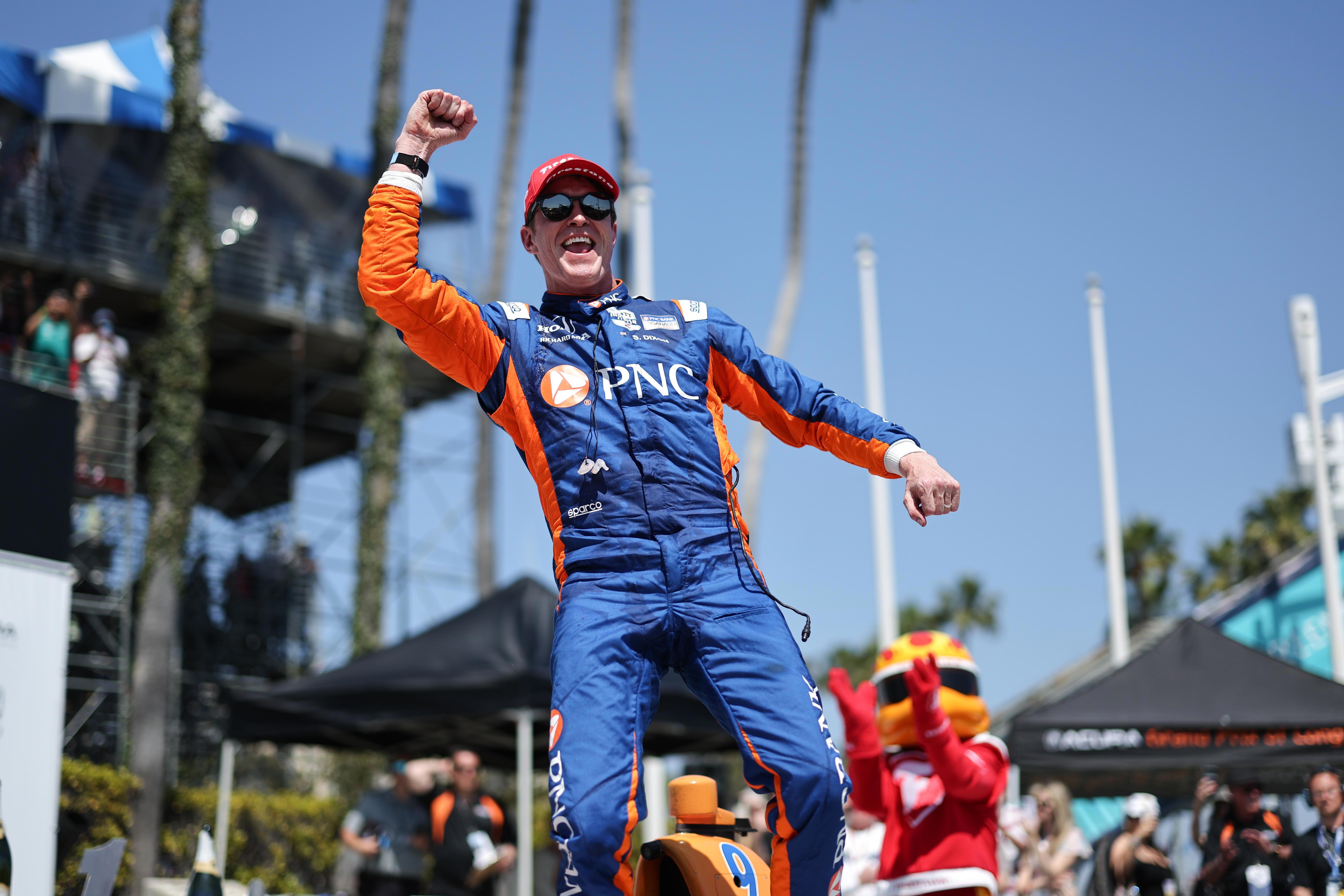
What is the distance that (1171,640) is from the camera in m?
8.90

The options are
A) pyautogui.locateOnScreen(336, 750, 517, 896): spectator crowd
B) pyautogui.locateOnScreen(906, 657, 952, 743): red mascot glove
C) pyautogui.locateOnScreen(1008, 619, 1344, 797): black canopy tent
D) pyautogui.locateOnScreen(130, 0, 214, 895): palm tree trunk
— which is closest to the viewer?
pyautogui.locateOnScreen(906, 657, 952, 743): red mascot glove

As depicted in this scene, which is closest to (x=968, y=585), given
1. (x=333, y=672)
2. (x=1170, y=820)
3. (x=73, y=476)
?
(x=1170, y=820)

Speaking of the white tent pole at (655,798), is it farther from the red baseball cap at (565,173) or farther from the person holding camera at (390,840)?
the red baseball cap at (565,173)

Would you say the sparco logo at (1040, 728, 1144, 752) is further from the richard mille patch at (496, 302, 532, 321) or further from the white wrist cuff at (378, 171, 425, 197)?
the white wrist cuff at (378, 171, 425, 197)

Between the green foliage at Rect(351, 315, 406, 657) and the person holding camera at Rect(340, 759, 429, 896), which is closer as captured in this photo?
the person holding camera at Rect(340, 759, 429, 896)

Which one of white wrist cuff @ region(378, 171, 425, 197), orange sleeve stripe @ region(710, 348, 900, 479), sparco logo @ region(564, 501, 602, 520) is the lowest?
sparco logo @ region(564, 501, 602, 520)

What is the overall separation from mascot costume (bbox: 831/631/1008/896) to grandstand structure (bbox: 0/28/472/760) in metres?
11.1

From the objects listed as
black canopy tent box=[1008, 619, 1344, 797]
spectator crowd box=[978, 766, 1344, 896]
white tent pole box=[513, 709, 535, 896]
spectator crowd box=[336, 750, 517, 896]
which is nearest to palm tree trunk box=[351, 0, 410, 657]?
spectator crowd box=[336, 750, 517, 896]

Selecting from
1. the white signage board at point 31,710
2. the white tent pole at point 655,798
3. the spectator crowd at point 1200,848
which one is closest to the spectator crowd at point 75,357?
the white tent pole at point 655,798

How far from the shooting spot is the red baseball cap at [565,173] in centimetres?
338

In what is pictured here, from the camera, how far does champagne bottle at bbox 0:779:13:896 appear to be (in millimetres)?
4367

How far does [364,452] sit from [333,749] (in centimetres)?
853

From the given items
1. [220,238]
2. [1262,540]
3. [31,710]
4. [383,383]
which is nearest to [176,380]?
[383,383]

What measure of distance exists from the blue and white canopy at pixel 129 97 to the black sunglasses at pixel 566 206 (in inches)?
599
